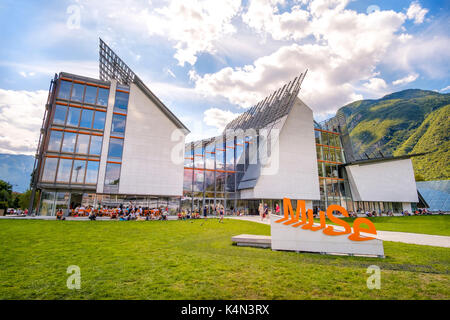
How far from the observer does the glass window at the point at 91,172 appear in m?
25.5

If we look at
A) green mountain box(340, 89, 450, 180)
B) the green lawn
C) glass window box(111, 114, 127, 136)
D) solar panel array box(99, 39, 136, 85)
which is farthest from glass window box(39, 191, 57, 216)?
green mountain box(340, 89, 450, 180)

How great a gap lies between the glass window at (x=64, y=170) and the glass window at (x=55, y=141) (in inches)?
64.5

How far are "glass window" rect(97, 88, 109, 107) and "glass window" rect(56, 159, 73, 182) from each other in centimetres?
830

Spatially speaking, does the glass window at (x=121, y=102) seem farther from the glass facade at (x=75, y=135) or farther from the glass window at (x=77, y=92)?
the glass window at (x=77, y=92)

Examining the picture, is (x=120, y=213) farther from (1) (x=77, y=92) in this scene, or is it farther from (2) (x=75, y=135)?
(1) (x=77, y=92)

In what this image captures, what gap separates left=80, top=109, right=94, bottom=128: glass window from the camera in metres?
26.4

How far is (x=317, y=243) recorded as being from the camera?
8.40m

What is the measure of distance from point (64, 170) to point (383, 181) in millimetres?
53835

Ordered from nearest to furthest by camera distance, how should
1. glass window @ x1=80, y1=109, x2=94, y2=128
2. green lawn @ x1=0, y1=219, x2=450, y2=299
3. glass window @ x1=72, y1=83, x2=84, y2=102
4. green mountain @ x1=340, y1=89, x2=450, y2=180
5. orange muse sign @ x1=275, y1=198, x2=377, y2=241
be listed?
green lawn @ x1=0, y1=219, x2=450, y2=299 → orange muse sign @ x1=275, y1=198, x2=377, y2=241 → glass window @ x1=80, y1=109, x2=94, y2=128 → glass window @ x1=72, y1=83, x2=84, y2=102 → green mountain @ x1=340, y1=89, x2=450, y2=180

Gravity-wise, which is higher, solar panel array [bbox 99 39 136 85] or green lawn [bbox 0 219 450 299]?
solar panel array [bbox 99 39 136 85]

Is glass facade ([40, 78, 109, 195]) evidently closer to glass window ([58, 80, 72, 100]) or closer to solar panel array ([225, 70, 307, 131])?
glass window ([58, 80, 72, 100])

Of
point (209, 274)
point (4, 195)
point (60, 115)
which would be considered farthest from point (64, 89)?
point (4, 195)

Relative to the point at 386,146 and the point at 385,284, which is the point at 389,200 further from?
the point at 386,146
